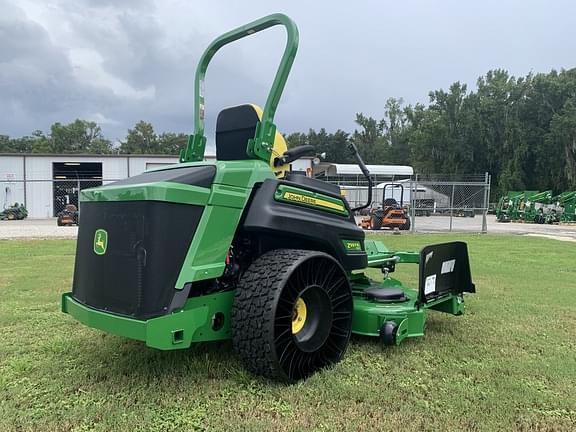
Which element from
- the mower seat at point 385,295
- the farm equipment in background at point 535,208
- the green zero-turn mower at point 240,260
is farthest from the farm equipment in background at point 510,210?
the green zero-turn mower at point 240,260

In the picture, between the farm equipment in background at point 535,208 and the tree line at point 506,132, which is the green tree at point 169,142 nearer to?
the tree line at point 506,132

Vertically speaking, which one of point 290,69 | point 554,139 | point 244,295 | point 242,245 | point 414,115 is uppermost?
point 414,115

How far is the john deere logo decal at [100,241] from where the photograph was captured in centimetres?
289

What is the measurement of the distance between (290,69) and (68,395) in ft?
8.22

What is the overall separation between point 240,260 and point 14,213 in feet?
87.2

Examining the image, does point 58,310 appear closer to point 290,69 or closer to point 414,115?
point 290,69

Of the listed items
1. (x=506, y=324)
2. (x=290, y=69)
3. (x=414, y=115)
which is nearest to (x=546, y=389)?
(x=506, y=324)

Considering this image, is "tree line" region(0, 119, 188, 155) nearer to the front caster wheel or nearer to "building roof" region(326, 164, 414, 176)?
"building roof" region(326, 164, 414, 176)

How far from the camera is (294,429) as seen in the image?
2477mm

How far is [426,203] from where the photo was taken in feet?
97.3

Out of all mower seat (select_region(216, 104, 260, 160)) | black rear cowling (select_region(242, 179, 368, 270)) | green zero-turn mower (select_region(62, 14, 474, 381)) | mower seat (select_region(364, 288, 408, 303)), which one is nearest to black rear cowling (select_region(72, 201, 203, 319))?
green zero-turn mower (select_region(62, 14, 474, 381))

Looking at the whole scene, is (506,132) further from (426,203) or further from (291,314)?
(291,314)

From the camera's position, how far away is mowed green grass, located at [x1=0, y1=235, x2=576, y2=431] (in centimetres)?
259

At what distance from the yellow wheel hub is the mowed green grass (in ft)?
1.09
